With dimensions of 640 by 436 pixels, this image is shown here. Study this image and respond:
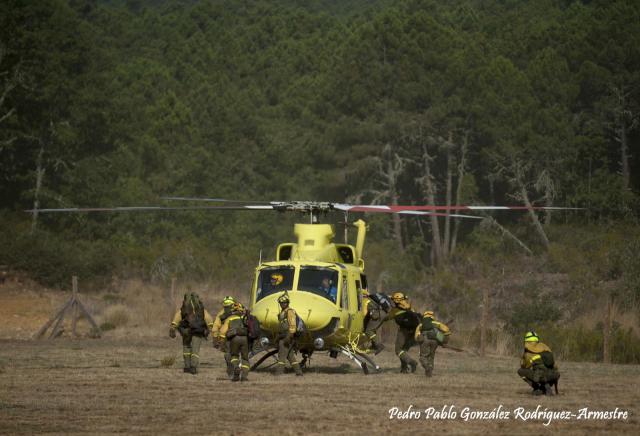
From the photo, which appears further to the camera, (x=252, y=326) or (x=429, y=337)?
(x=429, y=337)

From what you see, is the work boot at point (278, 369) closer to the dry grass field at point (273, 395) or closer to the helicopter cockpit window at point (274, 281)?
the dry grass field at point (273, 395)

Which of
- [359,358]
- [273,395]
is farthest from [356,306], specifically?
[273,395]

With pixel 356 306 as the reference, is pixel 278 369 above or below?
below

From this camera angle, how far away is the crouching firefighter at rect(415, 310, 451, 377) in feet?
74.7

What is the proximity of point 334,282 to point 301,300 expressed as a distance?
932mm

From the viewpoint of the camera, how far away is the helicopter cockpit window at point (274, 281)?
2275 centimetres

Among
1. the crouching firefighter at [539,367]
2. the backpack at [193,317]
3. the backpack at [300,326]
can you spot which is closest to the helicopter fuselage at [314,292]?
the backpack at [300,326]

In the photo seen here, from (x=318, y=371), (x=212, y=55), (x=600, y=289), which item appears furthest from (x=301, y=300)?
(x=212, y=55)

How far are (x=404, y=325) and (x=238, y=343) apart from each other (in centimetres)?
388

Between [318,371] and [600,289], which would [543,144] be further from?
[318,371]

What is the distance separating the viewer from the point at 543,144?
6250 cm

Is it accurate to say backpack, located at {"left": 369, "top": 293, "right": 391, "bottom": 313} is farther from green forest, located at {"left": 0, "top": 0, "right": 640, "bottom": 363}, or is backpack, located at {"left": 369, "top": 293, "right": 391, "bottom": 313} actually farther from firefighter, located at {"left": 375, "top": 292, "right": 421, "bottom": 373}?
green forest, located at {"left": 0, "top": 0, "right": 640, "bottom": 363}

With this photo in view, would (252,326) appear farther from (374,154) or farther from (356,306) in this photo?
(374,154)

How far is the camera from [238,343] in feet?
70.3
